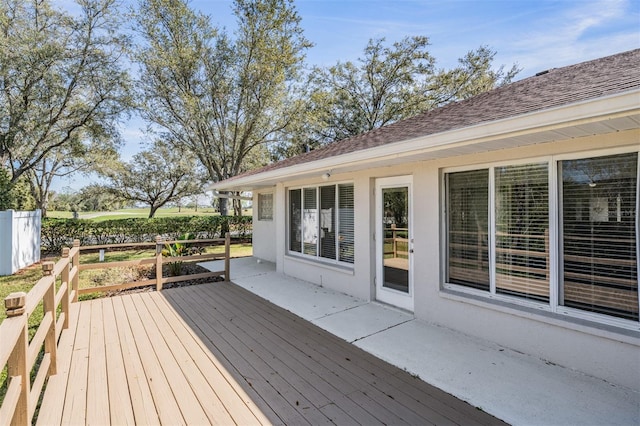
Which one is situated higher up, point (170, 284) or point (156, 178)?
point (156, 178)

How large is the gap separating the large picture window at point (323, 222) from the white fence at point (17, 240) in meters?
7.63

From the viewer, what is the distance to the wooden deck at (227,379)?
102 inches

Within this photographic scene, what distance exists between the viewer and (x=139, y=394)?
9.49 ft

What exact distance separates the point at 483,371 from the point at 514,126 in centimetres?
242

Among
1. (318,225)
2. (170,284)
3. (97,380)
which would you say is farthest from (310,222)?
(97,380)

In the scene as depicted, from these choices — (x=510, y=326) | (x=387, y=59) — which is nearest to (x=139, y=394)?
(x=510, y=326)

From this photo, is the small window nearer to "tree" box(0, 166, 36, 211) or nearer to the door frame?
the door frame

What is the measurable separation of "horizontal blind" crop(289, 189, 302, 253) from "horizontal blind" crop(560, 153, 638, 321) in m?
5.23

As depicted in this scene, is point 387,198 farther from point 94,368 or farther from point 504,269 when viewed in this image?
point 94,368

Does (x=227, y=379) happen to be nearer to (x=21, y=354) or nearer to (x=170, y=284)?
(x=21, y=354)

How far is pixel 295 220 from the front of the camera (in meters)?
7.73

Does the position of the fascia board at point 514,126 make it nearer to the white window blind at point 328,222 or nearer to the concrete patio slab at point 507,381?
the white window blind at point 328,222

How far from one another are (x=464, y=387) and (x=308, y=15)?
15688 millimetres

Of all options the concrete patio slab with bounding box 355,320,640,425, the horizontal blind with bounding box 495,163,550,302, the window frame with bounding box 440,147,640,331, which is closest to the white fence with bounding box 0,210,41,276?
the concrete patio slab with bounding box 355,320,640,425
